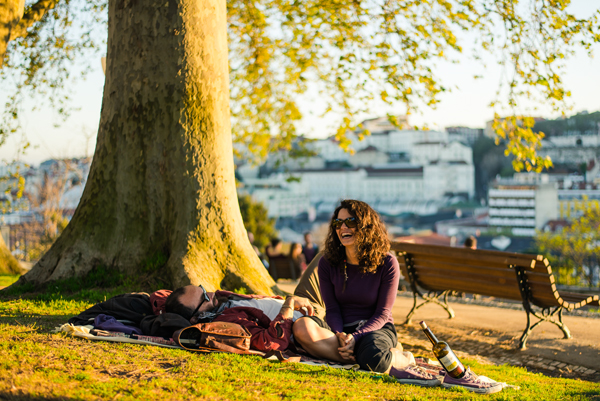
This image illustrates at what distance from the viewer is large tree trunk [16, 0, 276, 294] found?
5.28 metres

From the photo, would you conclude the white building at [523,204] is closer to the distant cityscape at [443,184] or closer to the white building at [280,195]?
the distant cityscape at [443,184]

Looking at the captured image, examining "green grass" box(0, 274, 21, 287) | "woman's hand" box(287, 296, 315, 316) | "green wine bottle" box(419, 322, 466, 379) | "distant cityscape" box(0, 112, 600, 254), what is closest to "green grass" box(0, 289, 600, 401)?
"green wine bottle" box(419, 322, 466, 379)

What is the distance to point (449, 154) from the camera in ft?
498

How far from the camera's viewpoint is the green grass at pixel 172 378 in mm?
2699

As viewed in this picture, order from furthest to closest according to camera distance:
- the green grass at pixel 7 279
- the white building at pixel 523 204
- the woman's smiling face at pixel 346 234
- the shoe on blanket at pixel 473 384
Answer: the white building at pixel 523 204 → the green grass at pixel 7 279 → the woman's smiling face at pixel 346 234 → the shoe on blanket at pixel 473 384

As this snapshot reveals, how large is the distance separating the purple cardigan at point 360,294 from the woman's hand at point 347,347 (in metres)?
0.21

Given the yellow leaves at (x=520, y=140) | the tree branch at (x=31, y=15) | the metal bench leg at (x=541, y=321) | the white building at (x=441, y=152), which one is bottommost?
the metal bench leg at (x=541, y=321)

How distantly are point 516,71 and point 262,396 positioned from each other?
25.1ft

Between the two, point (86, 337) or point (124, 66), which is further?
point (124, 66)

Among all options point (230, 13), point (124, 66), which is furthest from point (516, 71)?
point (124, 66)

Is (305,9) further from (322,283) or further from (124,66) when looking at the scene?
(322,283)

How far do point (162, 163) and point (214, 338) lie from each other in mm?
2269

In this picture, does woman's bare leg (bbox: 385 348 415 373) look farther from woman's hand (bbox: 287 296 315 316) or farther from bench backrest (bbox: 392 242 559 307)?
bench backrest (bbox: 392 242 559 307)

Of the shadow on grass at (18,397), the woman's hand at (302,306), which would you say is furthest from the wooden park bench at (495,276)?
the shadow on grass at (18,397)
